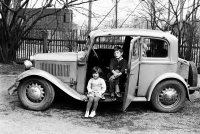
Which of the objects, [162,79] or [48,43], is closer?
[162,79]

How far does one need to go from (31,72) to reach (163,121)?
8.77ft

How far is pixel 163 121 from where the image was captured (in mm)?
5910

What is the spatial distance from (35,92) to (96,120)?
4.41 feet

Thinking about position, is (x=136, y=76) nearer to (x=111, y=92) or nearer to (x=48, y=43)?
(x=111, y=92)

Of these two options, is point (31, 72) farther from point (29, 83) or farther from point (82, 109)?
point (82, 109)

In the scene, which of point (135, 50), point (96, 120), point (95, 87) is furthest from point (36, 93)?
point (135, 50)

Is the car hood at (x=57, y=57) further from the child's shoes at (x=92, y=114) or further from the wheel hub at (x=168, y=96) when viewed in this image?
the wheel hub at (x=168, y=96)

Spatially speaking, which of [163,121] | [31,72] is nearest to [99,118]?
[163,121]

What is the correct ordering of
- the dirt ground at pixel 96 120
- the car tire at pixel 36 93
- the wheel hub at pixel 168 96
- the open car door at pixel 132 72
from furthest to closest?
the wheel hub at pixel 168 96 < the car tire at pixel 36 93 < the open car door at pixel 132 72 < the dirt ground at pixel 96 120

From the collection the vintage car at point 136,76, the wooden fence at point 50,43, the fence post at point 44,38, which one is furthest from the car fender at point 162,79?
the fence post at point 44,38

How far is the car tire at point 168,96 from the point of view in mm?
6422

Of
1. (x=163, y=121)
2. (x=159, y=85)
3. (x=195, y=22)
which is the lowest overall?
(x=163, y=121)

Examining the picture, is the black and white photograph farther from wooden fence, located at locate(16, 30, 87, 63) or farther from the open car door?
wooden fence, located at locate(16, 30, 87, 63)

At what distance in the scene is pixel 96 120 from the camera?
19.2ft
